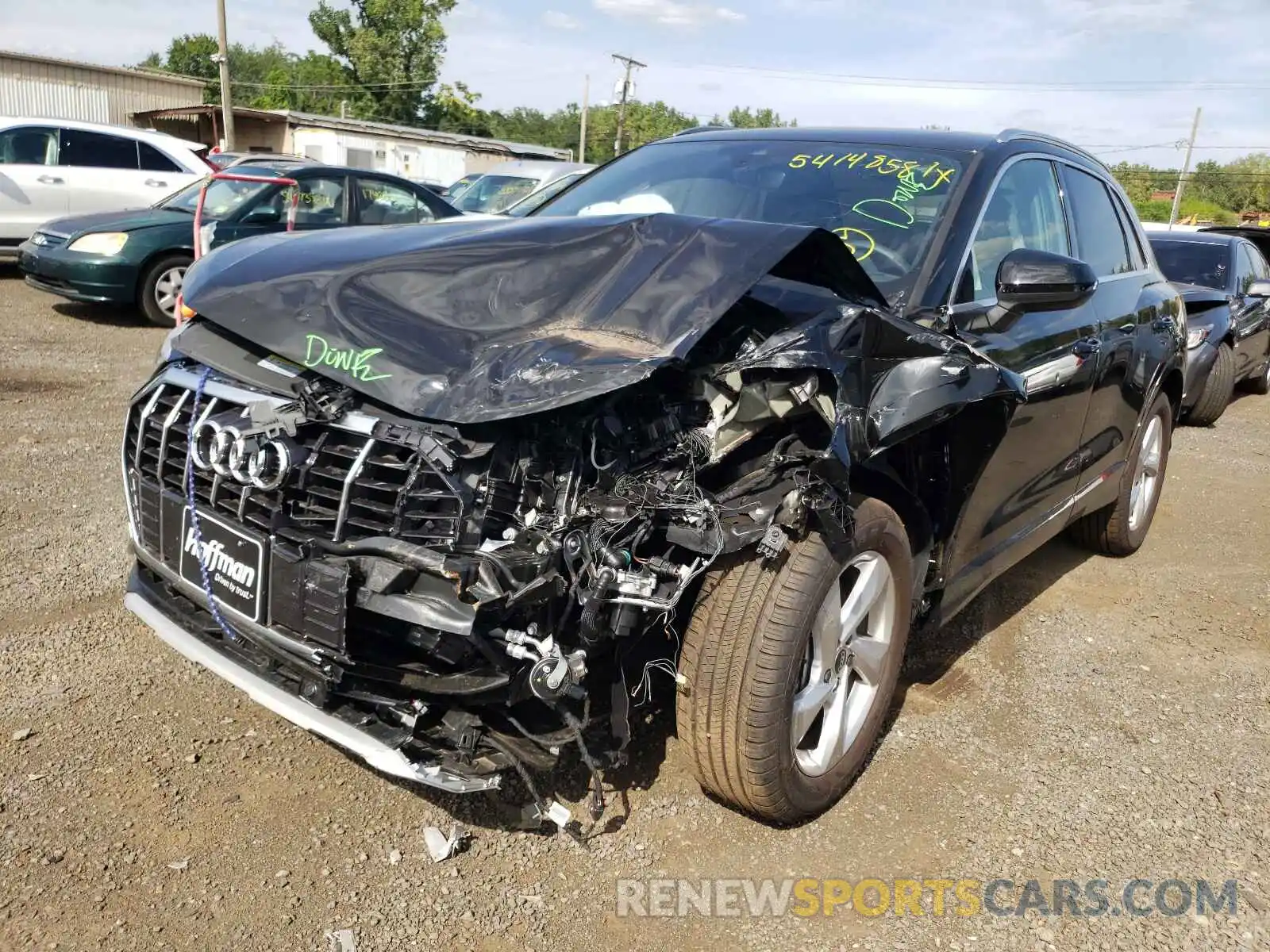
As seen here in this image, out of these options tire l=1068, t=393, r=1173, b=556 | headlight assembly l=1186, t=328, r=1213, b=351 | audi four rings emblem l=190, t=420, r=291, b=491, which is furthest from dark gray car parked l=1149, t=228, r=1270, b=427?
audi four rings emblem l=190, t=420, r=291, b=491

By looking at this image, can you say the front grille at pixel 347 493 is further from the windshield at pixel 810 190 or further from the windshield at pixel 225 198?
the windshield at pixel 225 198

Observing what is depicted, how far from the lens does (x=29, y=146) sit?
10703 mm

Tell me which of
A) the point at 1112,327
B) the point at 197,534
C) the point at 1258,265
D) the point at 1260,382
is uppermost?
the point at 1258,265

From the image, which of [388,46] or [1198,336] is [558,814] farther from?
[388,46]

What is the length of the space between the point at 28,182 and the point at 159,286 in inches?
119

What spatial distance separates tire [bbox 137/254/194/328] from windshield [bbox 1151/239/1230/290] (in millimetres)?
8896

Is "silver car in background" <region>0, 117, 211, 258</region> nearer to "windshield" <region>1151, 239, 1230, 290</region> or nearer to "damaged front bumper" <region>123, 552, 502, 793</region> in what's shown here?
"damaged front bumper" <region>123, 552, 502, 793</region>

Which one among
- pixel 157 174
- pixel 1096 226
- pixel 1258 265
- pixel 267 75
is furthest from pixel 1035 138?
pixel 267 75

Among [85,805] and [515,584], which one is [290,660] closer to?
[515,584]

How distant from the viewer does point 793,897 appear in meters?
2.46

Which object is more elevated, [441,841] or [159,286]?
[159,286]

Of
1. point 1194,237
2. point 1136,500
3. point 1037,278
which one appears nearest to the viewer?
point 1037,278

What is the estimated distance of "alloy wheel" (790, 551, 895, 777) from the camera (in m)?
2.56

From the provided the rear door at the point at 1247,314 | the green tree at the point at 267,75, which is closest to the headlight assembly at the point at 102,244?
the rear door at the point at 1247,314
